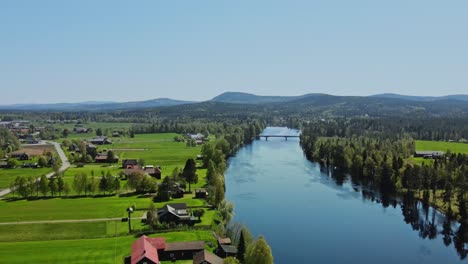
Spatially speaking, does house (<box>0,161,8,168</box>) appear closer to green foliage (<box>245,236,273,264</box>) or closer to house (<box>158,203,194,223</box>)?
house (<box>158,203,194,223</box>)

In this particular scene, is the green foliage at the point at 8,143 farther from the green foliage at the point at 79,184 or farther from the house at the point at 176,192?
the house at the point at 176,192

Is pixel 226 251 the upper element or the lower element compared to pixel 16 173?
upper

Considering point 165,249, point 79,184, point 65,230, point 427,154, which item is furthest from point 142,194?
point 427,154

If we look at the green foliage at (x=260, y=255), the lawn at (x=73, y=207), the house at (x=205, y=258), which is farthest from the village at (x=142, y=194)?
the green foliage at (x=260, y=255)

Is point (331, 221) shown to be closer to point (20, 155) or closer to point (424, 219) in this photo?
point (424, 219)

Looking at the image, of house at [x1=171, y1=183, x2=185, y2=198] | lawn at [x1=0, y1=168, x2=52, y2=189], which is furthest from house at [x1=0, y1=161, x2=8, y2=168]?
house at [x1=171, y1=183, x2=185, y2=198]
